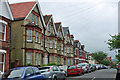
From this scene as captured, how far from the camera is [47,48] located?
3381cm

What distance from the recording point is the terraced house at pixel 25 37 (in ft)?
82.4

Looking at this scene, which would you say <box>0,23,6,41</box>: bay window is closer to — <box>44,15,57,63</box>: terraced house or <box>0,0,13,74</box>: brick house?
<box>0,0,13,74</box>: brick house

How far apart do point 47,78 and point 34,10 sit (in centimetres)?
1702

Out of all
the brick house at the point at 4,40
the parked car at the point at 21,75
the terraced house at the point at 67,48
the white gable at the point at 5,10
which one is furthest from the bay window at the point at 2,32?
the terraced house at the point at 67,48

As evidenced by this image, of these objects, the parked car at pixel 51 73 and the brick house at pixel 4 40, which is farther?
the brick house at pixel 4 40

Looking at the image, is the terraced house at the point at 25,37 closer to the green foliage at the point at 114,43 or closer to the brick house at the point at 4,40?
the brick house at the point at 4,40

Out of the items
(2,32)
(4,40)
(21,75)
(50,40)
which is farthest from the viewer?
(50,40)

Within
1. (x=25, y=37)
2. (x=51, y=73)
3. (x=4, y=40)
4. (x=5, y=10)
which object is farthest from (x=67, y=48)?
(x=51, y=73)

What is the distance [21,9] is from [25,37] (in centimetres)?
473

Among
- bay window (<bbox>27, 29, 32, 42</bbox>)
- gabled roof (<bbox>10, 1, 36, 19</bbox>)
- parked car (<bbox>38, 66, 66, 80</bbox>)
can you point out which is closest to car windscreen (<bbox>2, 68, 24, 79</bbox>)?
parked car (<bbox>38, 66, 66, 80</bbox>)

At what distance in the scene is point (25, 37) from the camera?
25453 mm

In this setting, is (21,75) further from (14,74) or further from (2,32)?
(2,32)

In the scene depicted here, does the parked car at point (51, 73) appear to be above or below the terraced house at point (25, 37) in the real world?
below

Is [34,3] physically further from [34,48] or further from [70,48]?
[70,48]
